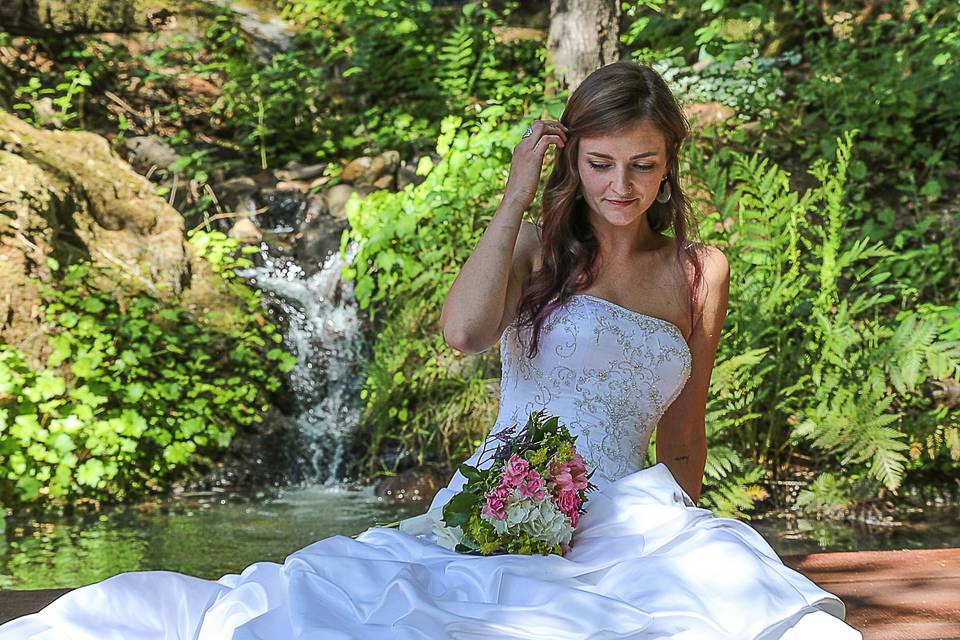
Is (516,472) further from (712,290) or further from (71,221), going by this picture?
(71,221)

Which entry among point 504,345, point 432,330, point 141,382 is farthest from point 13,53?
point 504,345

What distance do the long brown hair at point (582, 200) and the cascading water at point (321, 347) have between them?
456 centimetres

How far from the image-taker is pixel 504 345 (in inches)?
115

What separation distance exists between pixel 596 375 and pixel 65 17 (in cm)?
868

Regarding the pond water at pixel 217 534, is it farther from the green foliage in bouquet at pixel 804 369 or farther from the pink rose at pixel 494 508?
the pink rose at pixel 494 508

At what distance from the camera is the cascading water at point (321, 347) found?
24.1 feet

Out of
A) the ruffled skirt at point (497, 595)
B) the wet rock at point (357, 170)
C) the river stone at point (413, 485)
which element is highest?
the wet rock at point (357, 170)

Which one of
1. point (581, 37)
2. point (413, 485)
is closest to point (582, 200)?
point (413, 485)

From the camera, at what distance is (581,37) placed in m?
7.21

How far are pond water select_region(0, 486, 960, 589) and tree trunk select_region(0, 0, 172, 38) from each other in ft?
17.7

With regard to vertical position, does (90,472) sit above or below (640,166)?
below

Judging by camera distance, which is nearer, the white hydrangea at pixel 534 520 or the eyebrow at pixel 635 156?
the white hydrangea at pixel 534 520

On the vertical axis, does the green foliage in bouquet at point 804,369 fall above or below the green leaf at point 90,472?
above

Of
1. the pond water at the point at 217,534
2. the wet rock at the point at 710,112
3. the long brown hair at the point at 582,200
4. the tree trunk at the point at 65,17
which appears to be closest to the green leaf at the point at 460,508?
the long brown hair at the point at 582,200
